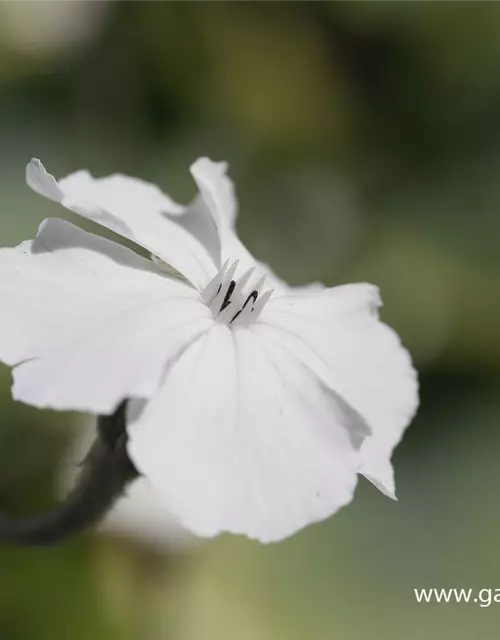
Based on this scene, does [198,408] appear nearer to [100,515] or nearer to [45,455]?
[100,515]

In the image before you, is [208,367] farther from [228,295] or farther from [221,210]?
[221,210]

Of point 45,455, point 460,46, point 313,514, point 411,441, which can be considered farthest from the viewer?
point 460,46

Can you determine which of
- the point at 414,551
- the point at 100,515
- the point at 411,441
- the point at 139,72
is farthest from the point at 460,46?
the point at 100,515

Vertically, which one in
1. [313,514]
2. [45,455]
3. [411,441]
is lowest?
[45,455]

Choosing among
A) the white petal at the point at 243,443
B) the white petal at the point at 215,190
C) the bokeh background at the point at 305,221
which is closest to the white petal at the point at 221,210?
the white petal at the point at 215,190

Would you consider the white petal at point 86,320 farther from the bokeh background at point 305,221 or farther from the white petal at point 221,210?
the bokeh background at point 305,221

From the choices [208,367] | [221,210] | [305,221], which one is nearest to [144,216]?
[221,210]
